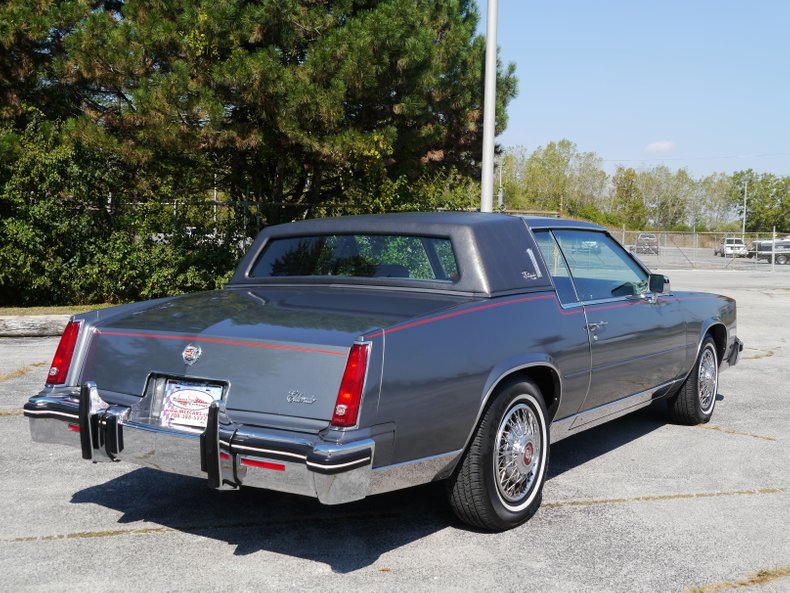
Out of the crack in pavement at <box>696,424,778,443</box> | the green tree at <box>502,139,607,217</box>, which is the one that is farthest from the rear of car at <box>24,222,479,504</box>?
the green tree at <box>502,139,607,217</box>

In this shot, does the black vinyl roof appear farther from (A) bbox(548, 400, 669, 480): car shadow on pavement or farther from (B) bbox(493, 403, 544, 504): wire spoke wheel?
(A) bbox(548, 400, 669, 480): car shadow on pavement

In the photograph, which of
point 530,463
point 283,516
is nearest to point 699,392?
point 530,463

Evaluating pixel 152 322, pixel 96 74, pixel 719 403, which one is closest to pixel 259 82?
pixel 96 74

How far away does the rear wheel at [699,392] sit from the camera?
21.5ft

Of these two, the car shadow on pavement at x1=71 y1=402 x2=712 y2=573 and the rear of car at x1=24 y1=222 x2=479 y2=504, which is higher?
the rear of car at x1=24 y1=222 x2=479 y2=504

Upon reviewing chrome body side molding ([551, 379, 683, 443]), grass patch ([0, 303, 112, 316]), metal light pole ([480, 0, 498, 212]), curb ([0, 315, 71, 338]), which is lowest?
curb ([0, 315, 71, 338])

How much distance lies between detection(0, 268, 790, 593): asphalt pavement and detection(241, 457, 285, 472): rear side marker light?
51cm

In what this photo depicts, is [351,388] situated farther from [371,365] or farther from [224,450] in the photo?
[224,450]

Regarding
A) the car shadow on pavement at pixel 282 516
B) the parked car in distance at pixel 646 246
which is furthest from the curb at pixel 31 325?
the parked car in distance at pixel 646 246

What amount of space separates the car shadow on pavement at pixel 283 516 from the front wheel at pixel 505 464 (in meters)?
0.31

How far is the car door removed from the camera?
514cm

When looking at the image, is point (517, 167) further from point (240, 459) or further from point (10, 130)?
point (240, 459)

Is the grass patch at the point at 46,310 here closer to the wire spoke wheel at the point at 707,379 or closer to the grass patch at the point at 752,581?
the wire spoke wheel at the point at 707,379

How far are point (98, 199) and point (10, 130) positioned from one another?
5.63ft
